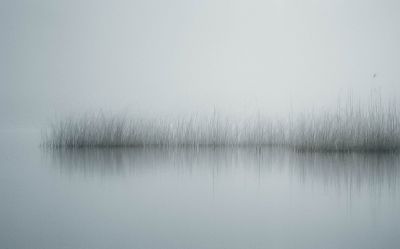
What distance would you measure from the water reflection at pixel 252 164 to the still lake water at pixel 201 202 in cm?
2

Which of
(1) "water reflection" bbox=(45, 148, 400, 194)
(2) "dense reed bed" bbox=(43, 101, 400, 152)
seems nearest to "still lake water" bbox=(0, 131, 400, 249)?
(1) "water reflection" bbox=(45, 148, 400, 194)

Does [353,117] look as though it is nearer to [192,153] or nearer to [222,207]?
[192,153]

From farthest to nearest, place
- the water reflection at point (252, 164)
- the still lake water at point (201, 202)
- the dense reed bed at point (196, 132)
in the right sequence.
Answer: the dense reed bed at point (196, 132) < the water reflection at point (252, 164) < the still lake water at point (201, 202)

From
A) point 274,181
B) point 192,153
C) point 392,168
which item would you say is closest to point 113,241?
point 274,181

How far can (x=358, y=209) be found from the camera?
15.1 ft

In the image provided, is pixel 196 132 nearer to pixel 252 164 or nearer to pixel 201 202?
pixel 252 164

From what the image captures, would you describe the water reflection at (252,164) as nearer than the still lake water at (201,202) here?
No

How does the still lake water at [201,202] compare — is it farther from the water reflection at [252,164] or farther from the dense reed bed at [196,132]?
the dense reed bed at [196,132]

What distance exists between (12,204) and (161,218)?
5.01 feet

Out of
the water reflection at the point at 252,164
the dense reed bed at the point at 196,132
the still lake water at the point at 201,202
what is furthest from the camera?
the dense reed bed at the point at 196,132

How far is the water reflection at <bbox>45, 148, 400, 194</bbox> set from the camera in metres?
6.07

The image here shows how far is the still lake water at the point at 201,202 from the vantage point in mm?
3621

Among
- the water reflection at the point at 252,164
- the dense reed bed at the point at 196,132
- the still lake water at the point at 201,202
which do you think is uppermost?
the dense reed bed at the point at 196,132

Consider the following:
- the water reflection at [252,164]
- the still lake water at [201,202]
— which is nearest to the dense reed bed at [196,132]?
the water reflection at [252,164]
